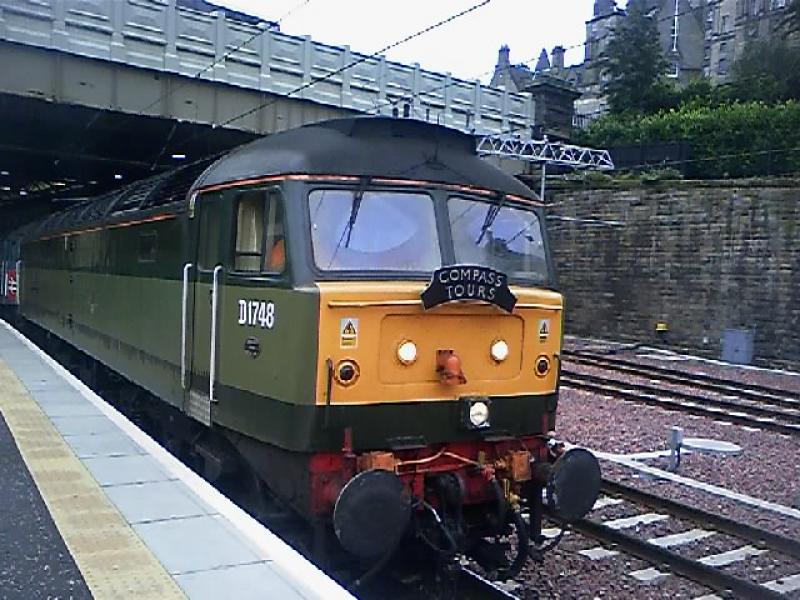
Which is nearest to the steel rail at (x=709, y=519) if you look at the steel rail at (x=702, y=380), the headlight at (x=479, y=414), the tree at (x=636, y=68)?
the headlight at (x=479, y=414)

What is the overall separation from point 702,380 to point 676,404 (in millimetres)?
3814

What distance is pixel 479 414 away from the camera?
6.04 metres

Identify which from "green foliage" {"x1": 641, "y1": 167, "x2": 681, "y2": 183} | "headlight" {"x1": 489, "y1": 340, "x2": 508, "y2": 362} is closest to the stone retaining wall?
"green foliage" {"x1": 641, "y1": 167, "x2": 681, "y2": 183}

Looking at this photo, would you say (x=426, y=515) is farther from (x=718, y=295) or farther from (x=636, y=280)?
(x=636, y=280)

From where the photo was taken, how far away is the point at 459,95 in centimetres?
2550

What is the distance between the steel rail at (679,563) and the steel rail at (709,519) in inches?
27.4

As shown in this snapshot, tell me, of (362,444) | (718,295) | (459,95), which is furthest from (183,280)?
(459,95)

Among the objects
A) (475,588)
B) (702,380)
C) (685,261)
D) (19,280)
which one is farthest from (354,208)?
(685,261)

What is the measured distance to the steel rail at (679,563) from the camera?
235 inches

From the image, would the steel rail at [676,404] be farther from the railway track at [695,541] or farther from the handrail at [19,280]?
the handrail at [19,280]

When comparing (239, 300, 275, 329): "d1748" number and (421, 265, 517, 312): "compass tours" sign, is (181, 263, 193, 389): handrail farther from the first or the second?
(421, 265, 517, 312): "compass tours" sign

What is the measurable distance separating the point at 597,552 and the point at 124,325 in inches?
226

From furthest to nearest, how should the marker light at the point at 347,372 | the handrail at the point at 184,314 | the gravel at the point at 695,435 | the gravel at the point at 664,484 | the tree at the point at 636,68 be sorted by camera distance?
the tree at the point at 636,68 < the gravel at the point at 695,435 < the handrail at the point at 184,314 < the gravel at the point at 664,484 < the marker light at the point at 347,372

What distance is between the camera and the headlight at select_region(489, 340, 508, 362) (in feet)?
20.1
